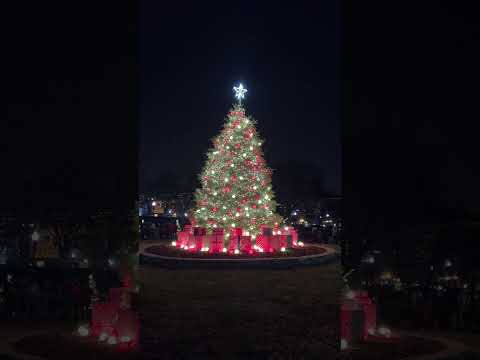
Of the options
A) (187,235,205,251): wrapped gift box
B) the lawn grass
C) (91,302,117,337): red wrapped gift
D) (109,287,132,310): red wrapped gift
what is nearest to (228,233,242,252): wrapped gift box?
(187,235,205,251): wrapped gift box

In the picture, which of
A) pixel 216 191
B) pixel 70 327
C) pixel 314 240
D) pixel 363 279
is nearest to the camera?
pixel 70 327

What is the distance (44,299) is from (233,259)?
28.7ft

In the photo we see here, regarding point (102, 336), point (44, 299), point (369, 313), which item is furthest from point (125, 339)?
point (369, 313)

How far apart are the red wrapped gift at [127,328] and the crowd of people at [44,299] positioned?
2385 millimetres

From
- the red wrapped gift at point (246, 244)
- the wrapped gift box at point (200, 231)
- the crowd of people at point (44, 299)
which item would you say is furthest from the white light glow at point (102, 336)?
the wrapped gift box at point (200, 231)

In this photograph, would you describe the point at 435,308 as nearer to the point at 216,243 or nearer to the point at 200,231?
the point at 216,243

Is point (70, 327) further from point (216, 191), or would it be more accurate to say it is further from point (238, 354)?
point (216, 191)

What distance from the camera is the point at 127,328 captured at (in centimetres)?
704

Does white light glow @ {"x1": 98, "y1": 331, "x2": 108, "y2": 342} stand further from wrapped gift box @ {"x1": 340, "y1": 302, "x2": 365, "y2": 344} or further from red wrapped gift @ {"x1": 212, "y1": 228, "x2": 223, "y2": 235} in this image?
red wrapped gift @ {"x1": 212, "y1": 228, "x2": 223, "y2": 235}

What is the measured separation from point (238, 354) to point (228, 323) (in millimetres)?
1873

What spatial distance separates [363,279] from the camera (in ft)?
32.8

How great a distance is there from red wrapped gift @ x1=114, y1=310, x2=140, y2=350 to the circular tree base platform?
33.4 ft

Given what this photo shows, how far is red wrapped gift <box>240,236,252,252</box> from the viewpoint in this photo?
1966cm

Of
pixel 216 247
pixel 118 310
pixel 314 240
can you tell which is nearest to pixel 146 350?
pixel 118 310
